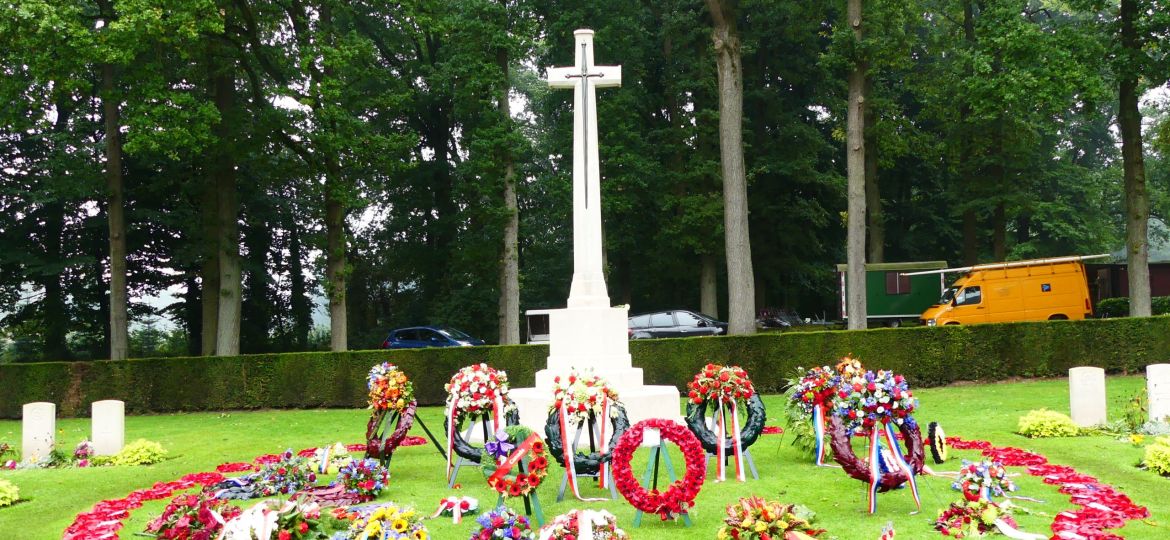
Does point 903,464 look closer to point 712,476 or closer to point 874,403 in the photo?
point 874,403

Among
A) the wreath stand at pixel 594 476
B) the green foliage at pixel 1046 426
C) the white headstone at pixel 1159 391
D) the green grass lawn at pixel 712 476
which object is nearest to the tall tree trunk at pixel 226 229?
the green grass lawn at pixel 712 476

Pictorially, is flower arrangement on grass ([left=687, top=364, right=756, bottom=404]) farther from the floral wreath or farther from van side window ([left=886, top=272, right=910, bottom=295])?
van side window ([left=886, top=272, right=910, bottom=295])

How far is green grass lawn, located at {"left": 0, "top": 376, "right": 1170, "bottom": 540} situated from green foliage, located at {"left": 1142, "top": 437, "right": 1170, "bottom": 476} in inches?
7.4

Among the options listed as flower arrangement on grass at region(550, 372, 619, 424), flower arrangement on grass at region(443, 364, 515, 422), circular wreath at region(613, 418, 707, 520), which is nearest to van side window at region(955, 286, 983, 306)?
flower arrangement on grass at region(550, 372, 619, 424)

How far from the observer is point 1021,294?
24031mm

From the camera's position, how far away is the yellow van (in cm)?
2356

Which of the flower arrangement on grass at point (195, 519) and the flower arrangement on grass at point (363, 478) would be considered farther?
the flower arrangement on grass at point (363, 478)

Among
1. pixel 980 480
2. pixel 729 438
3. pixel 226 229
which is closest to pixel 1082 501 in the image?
pixel 980 480

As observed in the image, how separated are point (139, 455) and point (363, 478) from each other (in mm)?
5026

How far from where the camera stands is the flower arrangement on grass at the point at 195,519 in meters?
6.09

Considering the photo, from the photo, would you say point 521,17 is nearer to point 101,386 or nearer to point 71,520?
point 101,386

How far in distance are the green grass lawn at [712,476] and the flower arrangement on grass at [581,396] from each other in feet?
2.76

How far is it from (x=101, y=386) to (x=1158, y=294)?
32.3 meters

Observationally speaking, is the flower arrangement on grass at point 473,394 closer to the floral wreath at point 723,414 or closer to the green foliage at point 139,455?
the floral wreath at point 723,414
